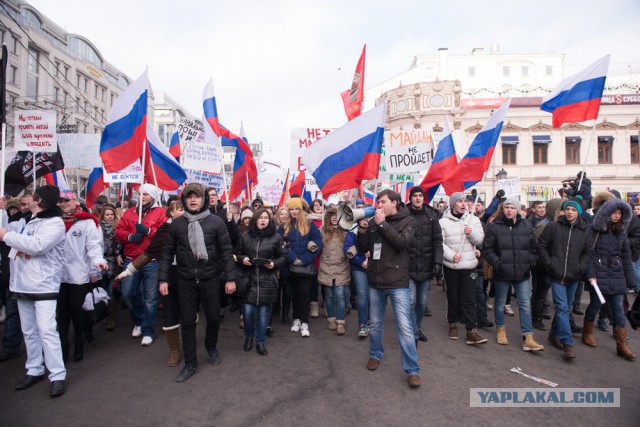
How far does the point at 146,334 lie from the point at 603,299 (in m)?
5.87

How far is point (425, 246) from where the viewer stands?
17.9 ft

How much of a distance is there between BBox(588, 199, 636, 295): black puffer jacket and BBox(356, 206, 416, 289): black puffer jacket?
105 inches

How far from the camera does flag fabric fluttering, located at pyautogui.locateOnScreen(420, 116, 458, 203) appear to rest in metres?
6.91

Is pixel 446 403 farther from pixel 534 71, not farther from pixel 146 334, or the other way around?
pixel 534 71

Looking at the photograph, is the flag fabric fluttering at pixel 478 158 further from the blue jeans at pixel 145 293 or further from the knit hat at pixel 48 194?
the knit hat at pixel 48 194

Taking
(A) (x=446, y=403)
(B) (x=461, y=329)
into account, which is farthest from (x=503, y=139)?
(A) (x=446, y=403)

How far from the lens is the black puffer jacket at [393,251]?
4.17m

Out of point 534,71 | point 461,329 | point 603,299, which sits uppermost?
point 534,71

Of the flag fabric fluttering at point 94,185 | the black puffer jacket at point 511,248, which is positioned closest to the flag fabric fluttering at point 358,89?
the black puffer jacket at point 511,248

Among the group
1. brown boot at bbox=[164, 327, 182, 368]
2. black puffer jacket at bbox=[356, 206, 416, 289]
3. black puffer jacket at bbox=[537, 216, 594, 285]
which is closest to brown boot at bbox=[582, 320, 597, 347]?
black puffer jacket at bbox=[537, 216, 594, 285]

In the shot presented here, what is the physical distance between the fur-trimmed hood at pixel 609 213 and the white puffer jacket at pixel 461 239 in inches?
55.5

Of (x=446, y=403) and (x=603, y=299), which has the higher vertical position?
(x=603, y=299)

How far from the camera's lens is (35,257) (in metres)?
3.98

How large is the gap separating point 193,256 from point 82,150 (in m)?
7.83
